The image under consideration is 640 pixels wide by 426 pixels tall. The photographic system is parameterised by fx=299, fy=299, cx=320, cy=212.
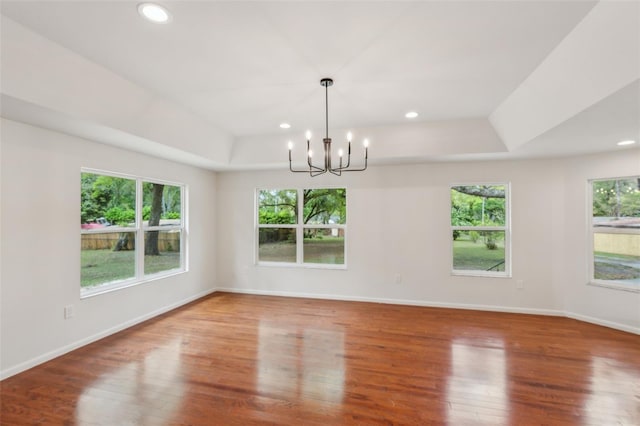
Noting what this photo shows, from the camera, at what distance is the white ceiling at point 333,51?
73.3 inches

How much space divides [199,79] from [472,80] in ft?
8.31

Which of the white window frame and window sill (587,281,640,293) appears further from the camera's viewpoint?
the white window frame

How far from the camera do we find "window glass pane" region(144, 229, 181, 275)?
430 cm

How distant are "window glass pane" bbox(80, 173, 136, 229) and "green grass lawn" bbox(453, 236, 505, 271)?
15.7ft

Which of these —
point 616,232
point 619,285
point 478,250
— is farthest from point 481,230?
point 619,285

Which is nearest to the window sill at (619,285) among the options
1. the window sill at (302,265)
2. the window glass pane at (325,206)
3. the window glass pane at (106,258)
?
the window sill at (302,265)

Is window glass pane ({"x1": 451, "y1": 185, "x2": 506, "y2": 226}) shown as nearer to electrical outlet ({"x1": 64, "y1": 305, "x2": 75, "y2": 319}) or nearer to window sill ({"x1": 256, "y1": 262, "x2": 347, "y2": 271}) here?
window sill ({"x1": 256, "y1": 262, "x2": 347, "y2": 271})

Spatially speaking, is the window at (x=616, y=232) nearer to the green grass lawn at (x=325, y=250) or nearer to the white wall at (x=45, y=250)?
the green grass lawn at (x=325, y=250)

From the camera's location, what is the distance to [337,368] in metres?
2.78

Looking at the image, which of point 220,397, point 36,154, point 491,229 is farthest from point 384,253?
point 36,154

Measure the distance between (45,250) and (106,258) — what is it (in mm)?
759

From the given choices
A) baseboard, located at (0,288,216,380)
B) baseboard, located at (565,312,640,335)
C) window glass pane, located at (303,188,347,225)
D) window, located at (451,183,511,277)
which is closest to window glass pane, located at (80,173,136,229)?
baseboard, located at (0,288,216,380)

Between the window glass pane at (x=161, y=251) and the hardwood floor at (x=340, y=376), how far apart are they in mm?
817

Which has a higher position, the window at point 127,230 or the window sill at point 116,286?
the window at point 127,230
